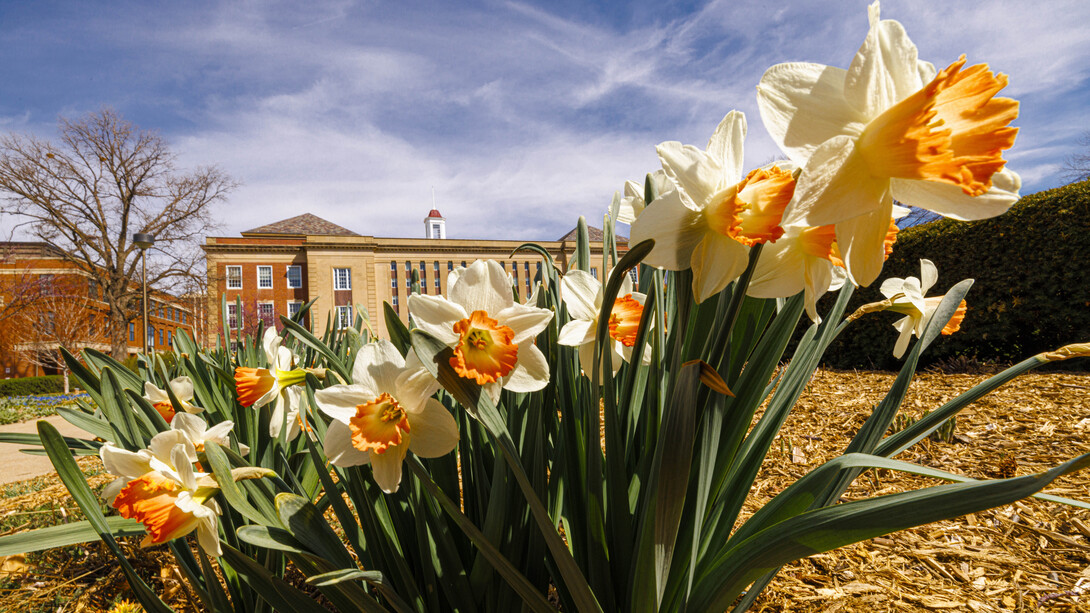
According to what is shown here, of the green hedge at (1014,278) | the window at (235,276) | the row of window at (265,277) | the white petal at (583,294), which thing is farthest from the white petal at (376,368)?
the window at (235,276)

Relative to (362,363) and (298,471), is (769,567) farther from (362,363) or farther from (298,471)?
(298,471)

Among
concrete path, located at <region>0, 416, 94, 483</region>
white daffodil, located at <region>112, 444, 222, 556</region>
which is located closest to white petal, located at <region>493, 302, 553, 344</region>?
white daffodil, located at <region>112, 444, 222, 556</region>

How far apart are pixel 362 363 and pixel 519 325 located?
18cm

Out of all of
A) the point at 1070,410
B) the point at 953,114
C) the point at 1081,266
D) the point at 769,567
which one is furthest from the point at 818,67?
the point at 1081,266

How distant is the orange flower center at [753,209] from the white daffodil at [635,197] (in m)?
0.11

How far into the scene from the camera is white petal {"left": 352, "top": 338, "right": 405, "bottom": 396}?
1.79 ft

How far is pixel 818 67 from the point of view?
13.9 inches

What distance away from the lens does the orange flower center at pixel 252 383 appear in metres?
0.75

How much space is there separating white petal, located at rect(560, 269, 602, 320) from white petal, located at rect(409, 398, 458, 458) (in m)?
0.20

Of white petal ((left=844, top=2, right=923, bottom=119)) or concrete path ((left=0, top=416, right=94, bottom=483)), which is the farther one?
concrete path ((left=0, top=416, right=94, bottom=483))

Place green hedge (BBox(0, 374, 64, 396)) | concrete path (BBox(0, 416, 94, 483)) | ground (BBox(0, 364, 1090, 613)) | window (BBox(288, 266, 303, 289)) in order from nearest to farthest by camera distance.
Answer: ground (BBox(0, 364, 1090, 613)) < concrete path (BBox(0, 416, 94, 483)) < green hedge (BBox(0, 374, 64, 396)) < window (BBox(288, 266, 303, 289))

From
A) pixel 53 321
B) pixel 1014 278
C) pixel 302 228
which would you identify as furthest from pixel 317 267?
pixel 1014 278

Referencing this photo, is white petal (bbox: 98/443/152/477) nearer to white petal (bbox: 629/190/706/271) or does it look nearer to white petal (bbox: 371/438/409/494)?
white petal (bbox: 371/438/409/494)

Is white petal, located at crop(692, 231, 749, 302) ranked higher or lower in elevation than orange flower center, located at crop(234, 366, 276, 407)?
higher
